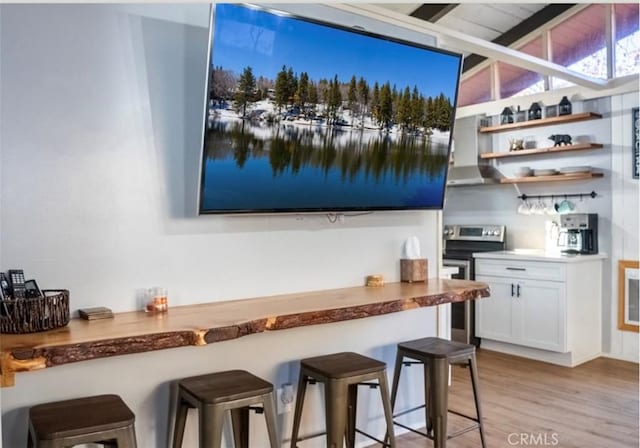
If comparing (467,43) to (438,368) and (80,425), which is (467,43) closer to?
(438,368)

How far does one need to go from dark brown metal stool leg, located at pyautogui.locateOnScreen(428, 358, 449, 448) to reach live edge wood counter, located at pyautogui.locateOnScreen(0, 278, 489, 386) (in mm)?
303

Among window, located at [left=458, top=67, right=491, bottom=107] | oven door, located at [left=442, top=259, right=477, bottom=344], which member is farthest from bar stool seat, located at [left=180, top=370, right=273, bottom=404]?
window, located at [left=458, top=67, right=491, bottom=107]

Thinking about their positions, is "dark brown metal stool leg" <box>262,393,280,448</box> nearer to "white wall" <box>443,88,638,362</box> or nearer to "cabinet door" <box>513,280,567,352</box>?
"cabinet door" <box>513,280,567,352</box>

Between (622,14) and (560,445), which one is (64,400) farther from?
(622,14)

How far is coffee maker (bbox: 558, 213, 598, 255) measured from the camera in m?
4.89

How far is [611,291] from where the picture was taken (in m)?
4.87

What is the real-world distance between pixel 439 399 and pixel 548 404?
1.44 m

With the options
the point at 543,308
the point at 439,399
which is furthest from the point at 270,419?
the point at 543,308

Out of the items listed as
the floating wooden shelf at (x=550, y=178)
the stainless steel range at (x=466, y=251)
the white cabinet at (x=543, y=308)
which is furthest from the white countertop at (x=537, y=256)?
the floating wooden shelf at (x=550, y=178)

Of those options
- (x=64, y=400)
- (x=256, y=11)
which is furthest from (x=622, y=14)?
(x=64, y=400)

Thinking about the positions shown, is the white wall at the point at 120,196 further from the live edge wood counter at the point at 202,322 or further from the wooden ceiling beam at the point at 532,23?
the wooden ceiling beam at the point at 532,23

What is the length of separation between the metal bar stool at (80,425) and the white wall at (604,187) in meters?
4.33

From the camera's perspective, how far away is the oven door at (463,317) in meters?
5.18

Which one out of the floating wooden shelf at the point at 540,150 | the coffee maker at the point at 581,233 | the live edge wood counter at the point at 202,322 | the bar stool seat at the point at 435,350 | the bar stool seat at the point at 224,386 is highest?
the floating wooden shelf at the point at 540,150
